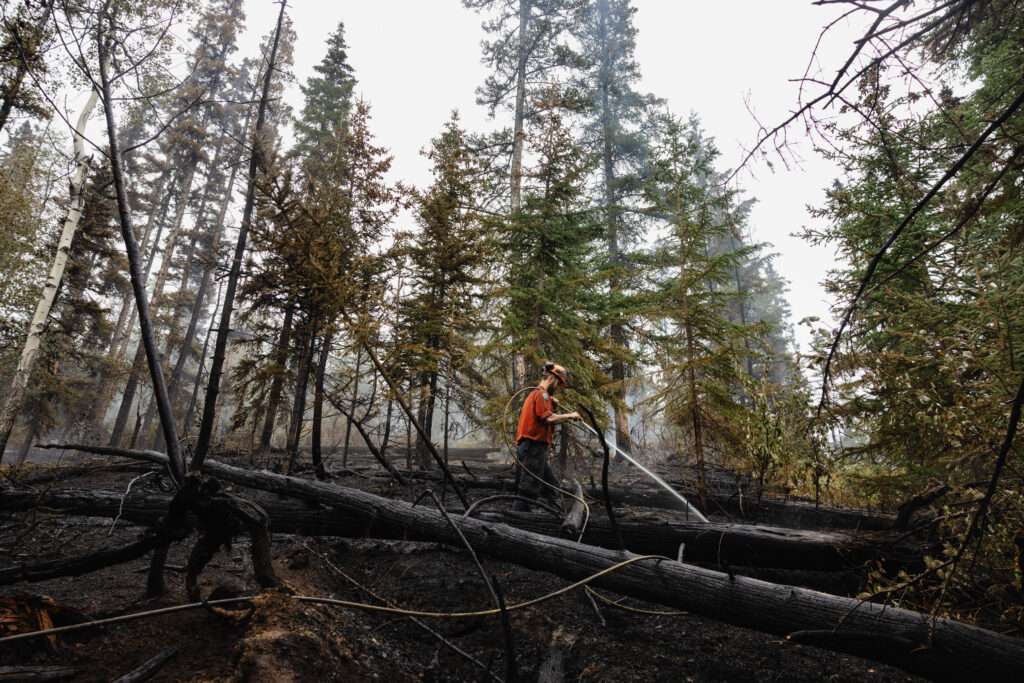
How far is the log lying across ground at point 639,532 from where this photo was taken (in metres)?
4.70

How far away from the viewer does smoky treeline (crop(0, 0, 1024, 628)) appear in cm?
309

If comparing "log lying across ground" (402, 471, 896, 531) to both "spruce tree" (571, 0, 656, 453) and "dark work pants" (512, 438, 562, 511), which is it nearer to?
"dark work pants" (512, 438, 562, 511)

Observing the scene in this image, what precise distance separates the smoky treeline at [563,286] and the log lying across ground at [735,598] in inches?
13.7

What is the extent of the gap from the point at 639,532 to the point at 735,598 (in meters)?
1.72

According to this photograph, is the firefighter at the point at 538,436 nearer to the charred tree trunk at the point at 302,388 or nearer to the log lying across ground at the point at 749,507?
the log lying across ground at the point at 749,507

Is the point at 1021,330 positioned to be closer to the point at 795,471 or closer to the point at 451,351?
the point at 795,471

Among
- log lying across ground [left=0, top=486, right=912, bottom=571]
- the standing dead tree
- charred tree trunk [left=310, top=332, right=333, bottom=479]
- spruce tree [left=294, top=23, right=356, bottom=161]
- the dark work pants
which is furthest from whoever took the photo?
spruce tree [left=294, top=23, right=356, bottom=161]

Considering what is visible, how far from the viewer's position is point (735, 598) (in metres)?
3.37

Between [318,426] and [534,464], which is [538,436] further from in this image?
[318,426]

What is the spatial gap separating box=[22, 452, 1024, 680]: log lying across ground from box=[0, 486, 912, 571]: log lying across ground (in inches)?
9.6

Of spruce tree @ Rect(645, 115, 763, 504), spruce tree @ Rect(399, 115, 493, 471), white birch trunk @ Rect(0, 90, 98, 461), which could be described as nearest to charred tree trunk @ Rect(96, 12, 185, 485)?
spruce tree @ Rect(399, 115, 493, 471)

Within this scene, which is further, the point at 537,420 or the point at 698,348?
the point at 698,348

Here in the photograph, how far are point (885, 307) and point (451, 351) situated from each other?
32.8 feet

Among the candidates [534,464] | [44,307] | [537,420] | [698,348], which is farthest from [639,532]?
[44,307]
